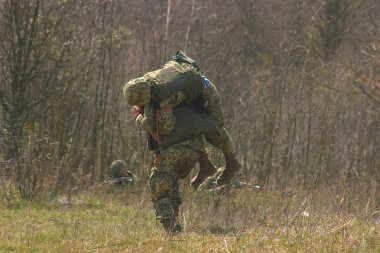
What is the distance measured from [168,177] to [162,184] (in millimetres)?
75

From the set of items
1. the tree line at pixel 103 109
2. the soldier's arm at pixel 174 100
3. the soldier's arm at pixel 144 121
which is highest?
the soldier's arm at pixel 174 100

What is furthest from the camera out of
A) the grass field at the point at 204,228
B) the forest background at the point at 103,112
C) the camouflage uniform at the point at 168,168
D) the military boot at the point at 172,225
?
the forest background at the point at 103,112

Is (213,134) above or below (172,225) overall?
above

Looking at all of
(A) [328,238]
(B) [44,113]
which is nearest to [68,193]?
(B) [44,113]

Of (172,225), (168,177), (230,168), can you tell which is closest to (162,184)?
(168,177)

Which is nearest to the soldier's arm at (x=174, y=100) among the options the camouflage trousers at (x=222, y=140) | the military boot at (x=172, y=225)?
the camouflage trousers at (x=222, y=140)

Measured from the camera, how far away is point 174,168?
536 centimetres

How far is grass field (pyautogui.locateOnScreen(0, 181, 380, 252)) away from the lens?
172 inches

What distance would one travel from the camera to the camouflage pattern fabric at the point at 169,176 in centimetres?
528

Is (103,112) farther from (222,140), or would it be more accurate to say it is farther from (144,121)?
(144,121)

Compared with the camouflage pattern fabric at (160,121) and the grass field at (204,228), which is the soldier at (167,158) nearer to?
the camouflage pattern fabric at (160,121)

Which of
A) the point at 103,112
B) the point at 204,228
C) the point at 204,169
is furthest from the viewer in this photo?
→ the point at 103,112

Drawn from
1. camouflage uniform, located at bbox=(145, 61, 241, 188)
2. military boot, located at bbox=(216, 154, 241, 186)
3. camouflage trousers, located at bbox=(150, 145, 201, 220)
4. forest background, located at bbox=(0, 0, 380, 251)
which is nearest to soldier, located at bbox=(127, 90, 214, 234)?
camouflage trousers, located at bbox=(150, 145, 201, 220)

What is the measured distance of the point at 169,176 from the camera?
17.4 ft
